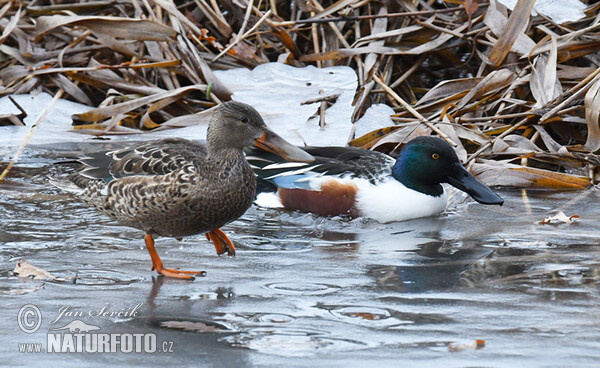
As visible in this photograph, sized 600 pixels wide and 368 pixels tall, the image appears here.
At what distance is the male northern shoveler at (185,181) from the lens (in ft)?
13.4

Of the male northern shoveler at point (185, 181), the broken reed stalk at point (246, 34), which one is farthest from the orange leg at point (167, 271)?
the broken reed stalk at point (246, 34)

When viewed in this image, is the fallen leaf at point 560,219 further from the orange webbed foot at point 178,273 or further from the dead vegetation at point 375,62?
the orange webbed foot at point 178,273

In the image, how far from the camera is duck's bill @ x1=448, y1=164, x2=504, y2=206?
5.34m

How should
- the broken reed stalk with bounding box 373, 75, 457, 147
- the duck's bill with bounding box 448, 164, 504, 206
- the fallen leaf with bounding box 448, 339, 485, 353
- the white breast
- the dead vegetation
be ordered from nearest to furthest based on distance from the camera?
the fallen leaf with bounding box 448, 339, 485, 353 → the duck's bill with bounding box 448, 164, 504, 206 → the white breast → the broken reed stalk with bounding box 373, 75, 457, 147 → the dead vegetation

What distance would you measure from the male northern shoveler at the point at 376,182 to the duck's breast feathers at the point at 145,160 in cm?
130

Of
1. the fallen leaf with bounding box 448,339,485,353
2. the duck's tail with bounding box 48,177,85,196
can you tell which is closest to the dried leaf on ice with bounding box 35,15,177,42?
the duck's tail with bounding box 48,177,85,196

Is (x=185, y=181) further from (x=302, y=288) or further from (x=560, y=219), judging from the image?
(x=560, y=219)

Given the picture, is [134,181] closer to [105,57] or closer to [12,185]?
[12,185]

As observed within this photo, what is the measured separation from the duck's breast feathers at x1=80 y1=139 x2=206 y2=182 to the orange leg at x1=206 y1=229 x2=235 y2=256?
0.39 metres

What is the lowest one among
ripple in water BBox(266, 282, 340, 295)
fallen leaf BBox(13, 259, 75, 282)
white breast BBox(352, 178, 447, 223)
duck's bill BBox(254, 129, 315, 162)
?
white breast BBox(352, 178, 447, 223)

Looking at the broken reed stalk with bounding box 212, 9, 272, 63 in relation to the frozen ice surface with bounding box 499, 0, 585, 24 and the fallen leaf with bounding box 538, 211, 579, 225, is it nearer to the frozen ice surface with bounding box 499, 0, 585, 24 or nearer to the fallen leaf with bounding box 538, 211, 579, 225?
the frozen ice surface with bounding box 499, 0, 585, 24

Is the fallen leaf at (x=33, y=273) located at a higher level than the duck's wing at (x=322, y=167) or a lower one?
lower

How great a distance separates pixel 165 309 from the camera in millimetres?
3570

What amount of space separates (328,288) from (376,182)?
1.87 m
